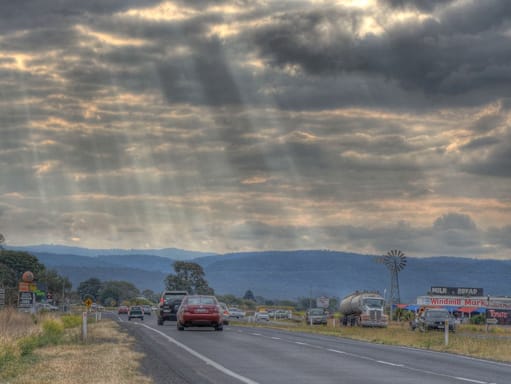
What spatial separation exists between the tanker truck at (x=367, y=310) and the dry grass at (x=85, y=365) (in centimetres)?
4484

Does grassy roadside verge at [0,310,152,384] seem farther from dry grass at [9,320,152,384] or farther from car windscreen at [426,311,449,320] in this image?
car windscreen at [426,311,449,320]

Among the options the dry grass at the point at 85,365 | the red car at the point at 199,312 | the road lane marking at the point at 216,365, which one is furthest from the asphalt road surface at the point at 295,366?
the red car at the point at 199,312

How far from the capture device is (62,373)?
19.0 metres

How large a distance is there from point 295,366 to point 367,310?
171 ft

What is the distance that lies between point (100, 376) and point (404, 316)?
11139cm

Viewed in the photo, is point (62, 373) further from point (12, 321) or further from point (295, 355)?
point (12, 321)

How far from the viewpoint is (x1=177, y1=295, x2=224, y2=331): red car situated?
134 ft

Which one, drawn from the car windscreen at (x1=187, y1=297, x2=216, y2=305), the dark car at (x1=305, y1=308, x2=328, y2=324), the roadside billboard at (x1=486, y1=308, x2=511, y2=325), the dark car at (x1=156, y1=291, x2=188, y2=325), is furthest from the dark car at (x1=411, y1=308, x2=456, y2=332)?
the roadside billboard at (x1=486, y1=308, x2=511, y2=325)

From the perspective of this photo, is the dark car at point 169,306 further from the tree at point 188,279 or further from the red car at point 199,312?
the tree at point 188,279

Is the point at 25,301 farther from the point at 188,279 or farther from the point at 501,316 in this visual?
the point at 188,279

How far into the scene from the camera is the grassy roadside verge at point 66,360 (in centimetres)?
1784

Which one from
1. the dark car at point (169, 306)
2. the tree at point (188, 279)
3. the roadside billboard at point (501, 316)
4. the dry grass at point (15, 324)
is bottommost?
the roadside billboard at point (501, 316)

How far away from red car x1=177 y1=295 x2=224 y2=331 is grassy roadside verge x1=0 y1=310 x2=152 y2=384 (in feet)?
17.7

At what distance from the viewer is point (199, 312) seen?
40.8 meters
